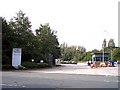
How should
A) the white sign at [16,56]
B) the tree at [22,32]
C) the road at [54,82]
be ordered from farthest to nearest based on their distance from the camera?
the tree at [22,32]
the white sign at [16,56]
the road at [54,82]

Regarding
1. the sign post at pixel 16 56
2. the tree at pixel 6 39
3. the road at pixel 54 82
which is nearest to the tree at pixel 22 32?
the tree at pixel 6 39

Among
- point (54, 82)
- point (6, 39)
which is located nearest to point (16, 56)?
point (6, 39)

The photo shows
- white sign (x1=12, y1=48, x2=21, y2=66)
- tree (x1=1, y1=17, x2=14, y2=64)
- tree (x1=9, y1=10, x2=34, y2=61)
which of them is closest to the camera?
white sign (x1=12, y1=48, x2=21, y2=66)

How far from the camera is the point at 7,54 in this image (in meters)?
50.0

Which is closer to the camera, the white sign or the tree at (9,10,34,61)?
the white sign

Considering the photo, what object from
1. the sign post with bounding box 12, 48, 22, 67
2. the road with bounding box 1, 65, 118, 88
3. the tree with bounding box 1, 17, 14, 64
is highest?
the tree with bounding box 1, 17, 14, 64

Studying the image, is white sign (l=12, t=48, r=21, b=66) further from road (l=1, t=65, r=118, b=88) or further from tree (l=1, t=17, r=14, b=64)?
road (l=1, t=65, r=118, b=88)

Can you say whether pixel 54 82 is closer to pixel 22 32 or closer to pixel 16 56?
pixel 16 56

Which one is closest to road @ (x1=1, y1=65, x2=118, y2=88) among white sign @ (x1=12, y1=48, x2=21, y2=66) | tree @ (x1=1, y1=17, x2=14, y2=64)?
white sign @ (x1=12, y1=48, x2=21, y2=66)

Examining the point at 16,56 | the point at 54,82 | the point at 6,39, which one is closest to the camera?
the point at 54,82

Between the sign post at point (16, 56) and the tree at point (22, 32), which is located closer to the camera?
the sign post at point (16, 56)

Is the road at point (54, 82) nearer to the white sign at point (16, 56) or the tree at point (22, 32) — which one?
the white sign at point (16, 56)

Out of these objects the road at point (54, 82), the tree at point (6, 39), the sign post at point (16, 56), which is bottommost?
the road at point (54, 82)

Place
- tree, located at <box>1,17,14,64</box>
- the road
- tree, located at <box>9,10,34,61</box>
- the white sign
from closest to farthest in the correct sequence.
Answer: the road → the white sign → tree, located at <box>1,17,14,64</box> → tree, located at <box>9,10,34,61</box>
